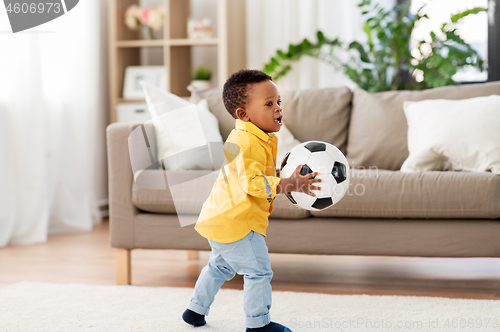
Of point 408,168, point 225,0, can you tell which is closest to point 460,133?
point 408,168

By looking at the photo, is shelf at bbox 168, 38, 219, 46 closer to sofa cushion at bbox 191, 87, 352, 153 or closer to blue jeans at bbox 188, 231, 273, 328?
A: sofa cushion at bbox 191, 87, 352, 153

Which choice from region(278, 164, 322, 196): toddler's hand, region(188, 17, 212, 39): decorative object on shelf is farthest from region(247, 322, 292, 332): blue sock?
region(188, 17, 212, 39): decorative object on shelf

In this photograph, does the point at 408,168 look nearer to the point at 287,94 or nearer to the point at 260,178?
the point at 287,94

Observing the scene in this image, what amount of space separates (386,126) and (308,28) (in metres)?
1.43

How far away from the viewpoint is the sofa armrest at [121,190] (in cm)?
190

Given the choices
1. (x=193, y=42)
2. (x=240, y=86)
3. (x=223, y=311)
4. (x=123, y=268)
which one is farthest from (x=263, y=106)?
(x=193, y=42)

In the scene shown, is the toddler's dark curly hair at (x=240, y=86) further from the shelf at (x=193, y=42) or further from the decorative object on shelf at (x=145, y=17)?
the decorative object on shelf at (x=145, y=17)

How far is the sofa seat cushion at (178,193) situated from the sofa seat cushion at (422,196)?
0.17 metres

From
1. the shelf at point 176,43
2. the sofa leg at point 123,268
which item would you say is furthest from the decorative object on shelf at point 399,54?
the sofa leg at point 123,268

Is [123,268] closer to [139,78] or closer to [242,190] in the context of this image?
[242,190]

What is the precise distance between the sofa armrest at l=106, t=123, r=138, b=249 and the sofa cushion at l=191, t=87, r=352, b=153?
0.58m

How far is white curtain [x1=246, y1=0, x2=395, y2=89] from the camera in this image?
11.4ft

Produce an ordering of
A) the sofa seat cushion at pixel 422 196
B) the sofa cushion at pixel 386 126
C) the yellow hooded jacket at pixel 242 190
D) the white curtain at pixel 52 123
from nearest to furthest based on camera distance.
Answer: the yellow hooded jacket at pixel 242 190, the sofa seat cushion at pixel 422 196, the sofa cushion at pixel 386 126, the white curtain at pixel 52 123

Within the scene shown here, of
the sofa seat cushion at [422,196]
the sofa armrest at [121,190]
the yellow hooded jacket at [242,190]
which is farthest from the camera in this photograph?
the sofa armrest at [121,190]
